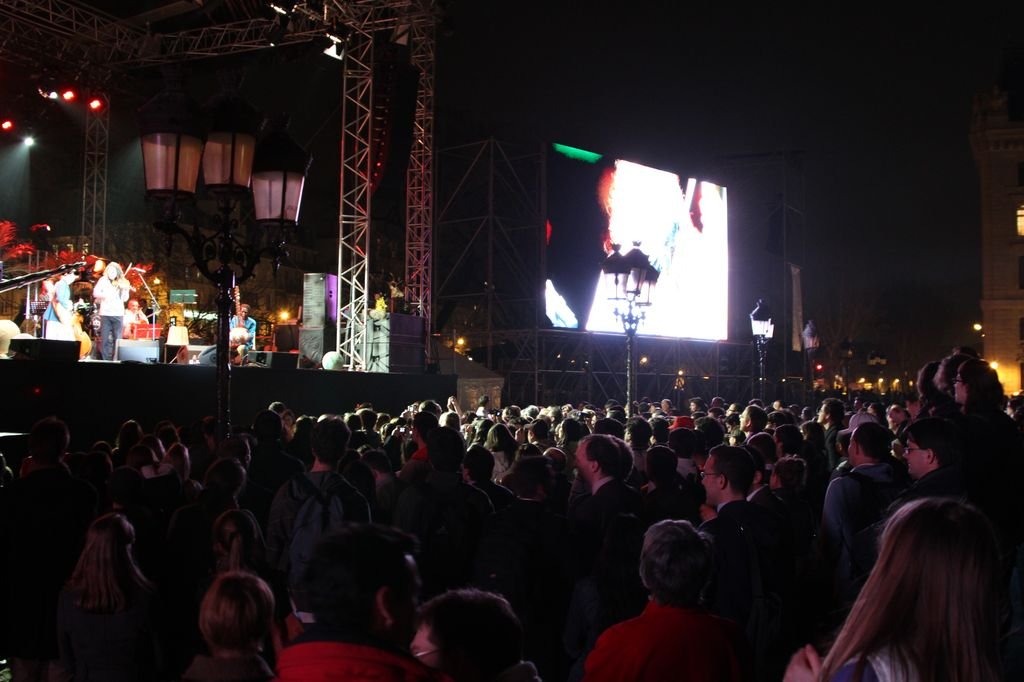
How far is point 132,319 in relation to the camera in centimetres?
1797

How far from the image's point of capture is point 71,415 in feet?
38.9

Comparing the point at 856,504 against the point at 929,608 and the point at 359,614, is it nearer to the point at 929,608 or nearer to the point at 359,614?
the point at 929,608

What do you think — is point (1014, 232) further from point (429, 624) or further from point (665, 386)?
point (429, 624)


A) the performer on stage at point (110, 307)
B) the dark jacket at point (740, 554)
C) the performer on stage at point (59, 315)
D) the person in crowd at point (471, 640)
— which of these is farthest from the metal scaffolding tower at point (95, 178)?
the person in crowd at point (471, 640)

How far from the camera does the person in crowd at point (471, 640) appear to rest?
2436mm

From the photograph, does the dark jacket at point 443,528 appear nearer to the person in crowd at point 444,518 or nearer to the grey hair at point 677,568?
the person in crowd at point 444,518

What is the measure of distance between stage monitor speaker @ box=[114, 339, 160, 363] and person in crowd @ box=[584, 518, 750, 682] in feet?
45.9

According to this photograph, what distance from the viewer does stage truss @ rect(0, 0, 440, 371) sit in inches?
817

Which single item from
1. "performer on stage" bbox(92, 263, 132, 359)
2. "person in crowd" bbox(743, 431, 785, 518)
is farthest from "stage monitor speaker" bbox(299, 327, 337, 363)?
"person in crowd" bbox(743, 431, 785, 518)

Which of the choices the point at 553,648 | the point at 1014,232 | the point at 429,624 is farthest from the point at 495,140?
the point at 1014,232

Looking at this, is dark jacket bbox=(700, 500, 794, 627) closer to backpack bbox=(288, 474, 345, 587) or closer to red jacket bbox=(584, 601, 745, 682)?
red jacket bbox=(584, 601, 745, 682)

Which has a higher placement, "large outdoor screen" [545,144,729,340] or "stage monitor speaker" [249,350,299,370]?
"large outdoor screen" [545,144,729,340]

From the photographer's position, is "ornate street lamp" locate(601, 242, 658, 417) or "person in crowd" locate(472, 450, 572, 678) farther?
"ornate street lamp" locate(601, 242, 658, 417)

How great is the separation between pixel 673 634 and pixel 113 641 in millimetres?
2580
